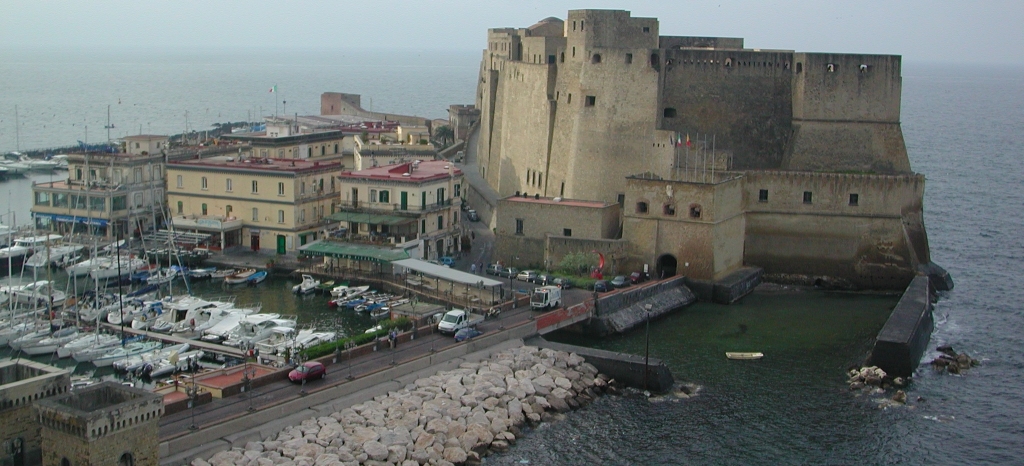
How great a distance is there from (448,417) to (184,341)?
12757 millimetres

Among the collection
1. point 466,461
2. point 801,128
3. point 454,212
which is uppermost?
point 801,128

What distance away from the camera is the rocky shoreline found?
28344 mm

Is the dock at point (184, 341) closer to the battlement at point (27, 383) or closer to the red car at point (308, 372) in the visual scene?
the red car at point (308, 372)

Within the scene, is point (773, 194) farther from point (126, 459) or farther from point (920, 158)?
point (920, 158)

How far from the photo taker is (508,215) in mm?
50719

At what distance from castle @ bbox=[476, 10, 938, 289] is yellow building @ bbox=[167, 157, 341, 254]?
10.1 metres

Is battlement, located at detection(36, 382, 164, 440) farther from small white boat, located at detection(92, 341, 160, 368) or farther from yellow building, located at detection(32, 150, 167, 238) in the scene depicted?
yellow building, located at detection(32, 150, 167, 238)

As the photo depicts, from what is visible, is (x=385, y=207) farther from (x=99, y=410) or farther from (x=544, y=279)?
(x=99, y=410)

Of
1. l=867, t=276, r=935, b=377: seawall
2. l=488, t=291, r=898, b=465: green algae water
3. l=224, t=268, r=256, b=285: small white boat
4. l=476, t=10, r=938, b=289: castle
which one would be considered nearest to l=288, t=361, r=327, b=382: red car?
l=488, t=291, r=898, b=465: green algae water

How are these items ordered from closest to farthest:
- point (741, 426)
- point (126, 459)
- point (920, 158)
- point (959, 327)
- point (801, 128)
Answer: point (126, 459), point (741, 426), point (959, 327), point (801, 128), point (920, 158)

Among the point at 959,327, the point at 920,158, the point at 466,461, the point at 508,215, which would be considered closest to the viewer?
the point at 466,461

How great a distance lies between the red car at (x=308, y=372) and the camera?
32.0 meters

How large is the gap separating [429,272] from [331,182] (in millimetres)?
12178

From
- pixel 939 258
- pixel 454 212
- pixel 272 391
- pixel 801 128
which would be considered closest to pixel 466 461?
pixel 272 391
